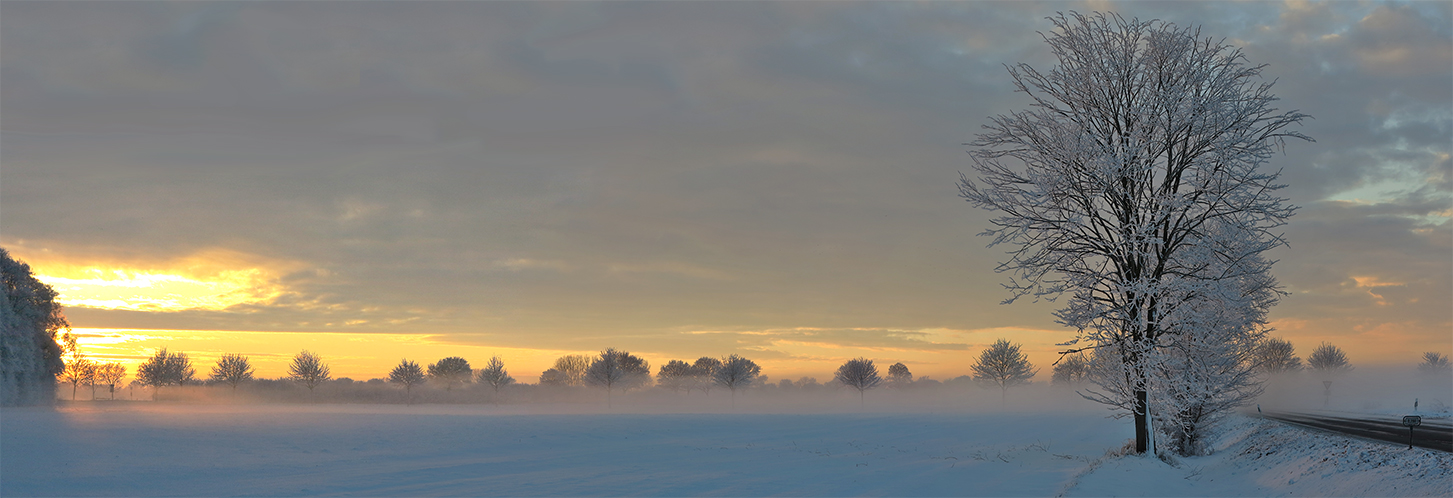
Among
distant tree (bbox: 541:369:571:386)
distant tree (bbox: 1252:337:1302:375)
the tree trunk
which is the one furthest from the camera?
distant tree (bbox: 541:369:571:386)

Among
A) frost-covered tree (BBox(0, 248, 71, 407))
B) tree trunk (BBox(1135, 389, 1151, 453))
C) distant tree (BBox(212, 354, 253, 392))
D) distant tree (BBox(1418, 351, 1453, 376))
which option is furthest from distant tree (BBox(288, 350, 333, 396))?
distant tree (BBox(1418, 351, 1453, 376))

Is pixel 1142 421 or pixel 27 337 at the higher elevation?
pixel 27 337

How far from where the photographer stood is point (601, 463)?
3378cm

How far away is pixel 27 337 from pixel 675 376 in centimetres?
10168

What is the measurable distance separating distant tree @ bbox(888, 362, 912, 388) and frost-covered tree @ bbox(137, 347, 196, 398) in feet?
415

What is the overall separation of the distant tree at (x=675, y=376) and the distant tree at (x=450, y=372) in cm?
3494

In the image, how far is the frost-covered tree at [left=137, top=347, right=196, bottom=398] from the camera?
101 m

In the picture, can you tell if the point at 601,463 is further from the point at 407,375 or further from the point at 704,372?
the point at 704,372

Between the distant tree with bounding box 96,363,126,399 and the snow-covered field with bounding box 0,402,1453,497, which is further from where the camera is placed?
the distant tree with bounding box 96,363,126,399

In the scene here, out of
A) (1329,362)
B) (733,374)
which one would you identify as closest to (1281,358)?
(1329,362)

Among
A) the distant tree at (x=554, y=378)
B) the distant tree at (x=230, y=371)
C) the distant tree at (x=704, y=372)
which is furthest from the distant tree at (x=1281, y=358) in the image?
the distant tree at (x=230, y=371)

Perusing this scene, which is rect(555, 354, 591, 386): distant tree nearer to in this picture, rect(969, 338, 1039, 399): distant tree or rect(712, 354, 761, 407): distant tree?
A: rect(712, 354, 761, 407): distant tree

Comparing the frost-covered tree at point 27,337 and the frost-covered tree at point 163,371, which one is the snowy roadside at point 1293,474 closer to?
the frost-covered tree at point 27,337

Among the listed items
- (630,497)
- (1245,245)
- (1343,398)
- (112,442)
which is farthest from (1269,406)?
(112,442)
